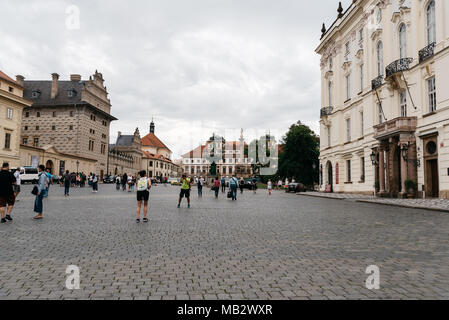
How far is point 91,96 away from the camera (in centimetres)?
7450

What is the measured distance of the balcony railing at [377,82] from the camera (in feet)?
106

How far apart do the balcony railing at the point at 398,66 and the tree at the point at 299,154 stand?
2927 centimetres

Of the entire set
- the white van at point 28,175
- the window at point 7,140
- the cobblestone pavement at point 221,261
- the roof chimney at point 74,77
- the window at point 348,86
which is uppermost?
the roof chimney at point 74,77

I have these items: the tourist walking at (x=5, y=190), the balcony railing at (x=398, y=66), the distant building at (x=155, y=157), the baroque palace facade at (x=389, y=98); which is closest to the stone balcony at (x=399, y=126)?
the baroque palace facade at (x=389, y=98)

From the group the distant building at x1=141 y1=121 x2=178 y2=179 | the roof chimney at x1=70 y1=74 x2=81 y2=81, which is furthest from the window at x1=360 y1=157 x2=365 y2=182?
the distant building at x1=141 y1=121 x2=178 y2=179

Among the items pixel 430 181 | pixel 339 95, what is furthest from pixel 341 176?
pixel 430 181

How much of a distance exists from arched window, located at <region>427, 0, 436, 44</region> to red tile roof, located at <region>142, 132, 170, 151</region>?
12736 centimetres

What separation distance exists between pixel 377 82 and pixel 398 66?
4082 millimetres

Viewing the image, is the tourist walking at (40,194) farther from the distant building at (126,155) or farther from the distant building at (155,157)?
the distant building at (155,157)

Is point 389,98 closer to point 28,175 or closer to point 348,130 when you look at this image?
point 348,130

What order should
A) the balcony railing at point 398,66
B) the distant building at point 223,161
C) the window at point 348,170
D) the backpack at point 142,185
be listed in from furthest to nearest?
the distant building at point 223,161
the window at point 348,170
the balcony railing at point 398,66
the backpack at point 142,185

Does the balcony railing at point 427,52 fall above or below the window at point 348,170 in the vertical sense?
above

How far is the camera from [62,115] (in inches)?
2840

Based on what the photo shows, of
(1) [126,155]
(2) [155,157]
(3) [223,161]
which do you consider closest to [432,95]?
(1) [126,155]
